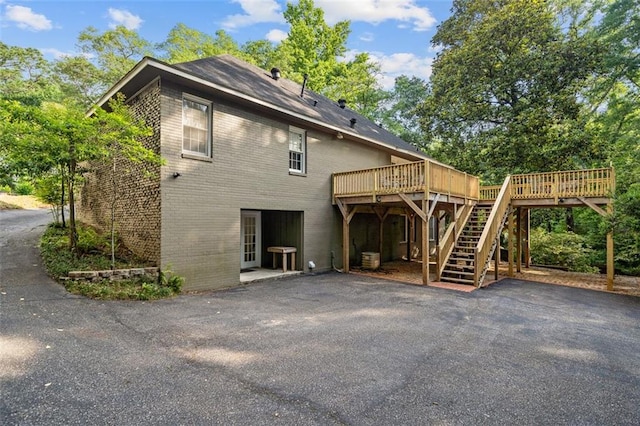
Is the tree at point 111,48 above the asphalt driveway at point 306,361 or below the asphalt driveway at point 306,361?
above

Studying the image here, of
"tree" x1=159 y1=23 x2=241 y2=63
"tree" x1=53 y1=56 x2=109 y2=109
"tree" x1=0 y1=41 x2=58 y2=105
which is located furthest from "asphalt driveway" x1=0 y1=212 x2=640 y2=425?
"tree" x1=159 y1=23 x2=241 y2=63

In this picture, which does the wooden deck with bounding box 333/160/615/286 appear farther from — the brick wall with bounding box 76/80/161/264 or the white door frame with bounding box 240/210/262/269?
the brick wall with bounding box 76/80/161/264

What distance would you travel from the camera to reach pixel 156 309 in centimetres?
566

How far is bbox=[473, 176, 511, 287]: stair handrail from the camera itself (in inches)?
344

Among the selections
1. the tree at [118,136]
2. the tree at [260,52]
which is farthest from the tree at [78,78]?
the tree at [118,136]

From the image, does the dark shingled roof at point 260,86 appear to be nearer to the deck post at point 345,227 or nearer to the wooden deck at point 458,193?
the wooden deck at point 458,193

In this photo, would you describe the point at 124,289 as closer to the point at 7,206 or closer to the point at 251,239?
the point at 251,239

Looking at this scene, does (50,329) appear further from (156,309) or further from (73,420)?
(73,420)

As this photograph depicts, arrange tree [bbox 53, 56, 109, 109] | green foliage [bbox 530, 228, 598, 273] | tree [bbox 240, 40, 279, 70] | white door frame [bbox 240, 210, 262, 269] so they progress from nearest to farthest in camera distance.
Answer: white door frame [bbox 240, 210, 262, 269]
green foliage [bbox 530, 228, 598, 273]
tree [bbox 53, 56, 109, 109]
tree [bbox 240, 40, 279, 70]

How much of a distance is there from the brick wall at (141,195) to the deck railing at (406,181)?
601cm

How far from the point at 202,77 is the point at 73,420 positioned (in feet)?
22.6

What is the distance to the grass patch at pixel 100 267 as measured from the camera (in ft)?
19.9

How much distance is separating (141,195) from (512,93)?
1766 cm

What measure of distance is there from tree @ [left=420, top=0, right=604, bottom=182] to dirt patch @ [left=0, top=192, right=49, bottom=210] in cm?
2467
